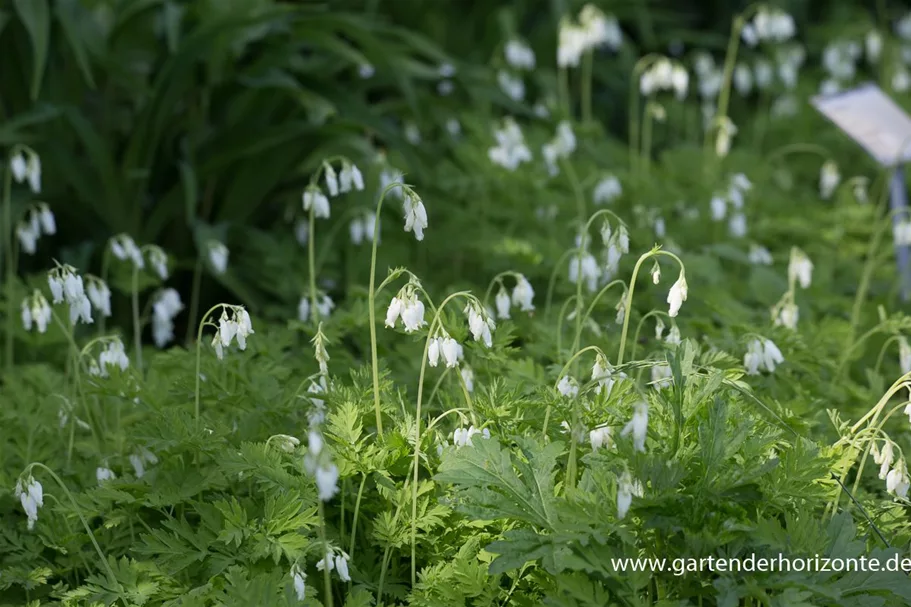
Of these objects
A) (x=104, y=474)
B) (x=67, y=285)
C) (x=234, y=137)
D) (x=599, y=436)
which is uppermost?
(x=67, y=285)

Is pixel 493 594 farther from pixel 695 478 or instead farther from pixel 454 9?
pixel 454 9

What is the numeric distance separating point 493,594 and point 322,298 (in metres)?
1.60

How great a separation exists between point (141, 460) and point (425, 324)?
95cm

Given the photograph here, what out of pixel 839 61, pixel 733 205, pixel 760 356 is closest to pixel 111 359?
pixel 760 356

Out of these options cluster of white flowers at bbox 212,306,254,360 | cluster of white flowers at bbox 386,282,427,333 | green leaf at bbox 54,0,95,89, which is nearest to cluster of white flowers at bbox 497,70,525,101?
green leaf at bbox 54,0,95,89

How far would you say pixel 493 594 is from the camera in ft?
8.77

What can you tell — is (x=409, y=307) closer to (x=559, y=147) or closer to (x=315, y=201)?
(x=315, y=201)

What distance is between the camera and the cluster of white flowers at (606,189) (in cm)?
549

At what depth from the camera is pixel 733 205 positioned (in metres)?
5.43

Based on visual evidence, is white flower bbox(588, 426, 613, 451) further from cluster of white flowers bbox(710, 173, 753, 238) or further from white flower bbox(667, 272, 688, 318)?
cluster of white flowers bbox(710, 173, 753, 238)

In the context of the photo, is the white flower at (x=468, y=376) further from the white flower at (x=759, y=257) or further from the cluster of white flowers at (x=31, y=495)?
the white flower at (x=759, y=257)

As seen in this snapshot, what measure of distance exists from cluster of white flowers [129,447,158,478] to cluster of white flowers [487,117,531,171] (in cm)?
267

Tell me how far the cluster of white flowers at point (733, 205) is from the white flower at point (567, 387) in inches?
94.1

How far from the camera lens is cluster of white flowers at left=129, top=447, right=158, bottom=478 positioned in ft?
10.3
